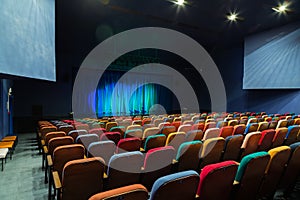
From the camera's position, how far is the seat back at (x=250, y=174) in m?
1.87

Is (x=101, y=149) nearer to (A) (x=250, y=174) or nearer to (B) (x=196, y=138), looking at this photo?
(A) (x=250, y=174)

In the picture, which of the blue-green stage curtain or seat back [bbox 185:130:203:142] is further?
the blue-green stage curtain

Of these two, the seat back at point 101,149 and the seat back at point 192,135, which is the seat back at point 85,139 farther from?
the seat back at point 192,135

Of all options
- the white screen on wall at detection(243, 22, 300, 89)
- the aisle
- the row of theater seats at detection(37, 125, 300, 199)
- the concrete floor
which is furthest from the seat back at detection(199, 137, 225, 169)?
the white screen on wall at detection(243, 22, 300, 89)

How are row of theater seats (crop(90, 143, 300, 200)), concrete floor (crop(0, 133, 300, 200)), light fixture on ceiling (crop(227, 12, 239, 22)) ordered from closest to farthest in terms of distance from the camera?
row of theater seats (crop(90, 143, 300, 200)), concrete floor (crop(0, 133, 300, 200)), light fixture on ceiling (crop(227, 12, 239, 22))

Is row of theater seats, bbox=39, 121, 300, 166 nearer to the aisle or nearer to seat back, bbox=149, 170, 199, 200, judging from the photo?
the aisle

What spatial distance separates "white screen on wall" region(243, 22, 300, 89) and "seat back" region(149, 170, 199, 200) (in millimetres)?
10411

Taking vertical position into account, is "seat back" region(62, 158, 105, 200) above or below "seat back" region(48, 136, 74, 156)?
below

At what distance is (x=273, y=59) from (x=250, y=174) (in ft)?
33.9

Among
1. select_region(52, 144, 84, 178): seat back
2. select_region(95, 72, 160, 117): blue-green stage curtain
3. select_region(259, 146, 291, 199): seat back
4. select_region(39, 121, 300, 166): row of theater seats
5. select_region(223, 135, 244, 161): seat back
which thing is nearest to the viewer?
select_region(259, 146, 291, 199): seat back

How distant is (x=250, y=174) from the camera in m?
1.93

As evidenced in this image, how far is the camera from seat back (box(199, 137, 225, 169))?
2852 mm

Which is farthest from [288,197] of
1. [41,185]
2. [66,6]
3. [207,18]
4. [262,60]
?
[262,60]

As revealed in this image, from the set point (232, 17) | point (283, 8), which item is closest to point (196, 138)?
point (232, 17)
